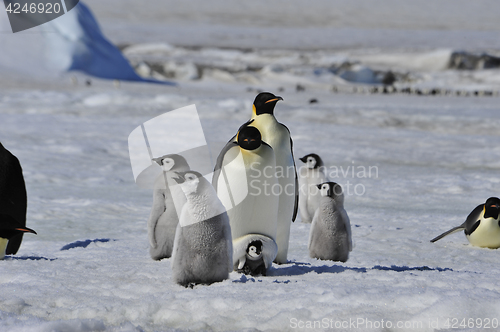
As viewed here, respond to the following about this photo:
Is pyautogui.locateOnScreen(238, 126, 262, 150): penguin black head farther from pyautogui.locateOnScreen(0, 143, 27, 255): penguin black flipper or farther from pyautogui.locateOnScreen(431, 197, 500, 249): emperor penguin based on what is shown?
pyautogui.locateOnScreen(431, 197, 500, 249): emperor penguin

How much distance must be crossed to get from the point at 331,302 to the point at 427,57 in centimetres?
3787

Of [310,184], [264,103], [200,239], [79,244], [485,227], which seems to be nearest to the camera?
[200,239]

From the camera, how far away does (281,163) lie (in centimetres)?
321

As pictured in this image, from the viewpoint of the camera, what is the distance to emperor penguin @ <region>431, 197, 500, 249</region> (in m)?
3.71

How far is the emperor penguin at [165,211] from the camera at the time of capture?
2.91 m

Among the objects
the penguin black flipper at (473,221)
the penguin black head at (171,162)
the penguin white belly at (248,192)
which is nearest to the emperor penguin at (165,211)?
Answer: the penguin black head at (171,162)

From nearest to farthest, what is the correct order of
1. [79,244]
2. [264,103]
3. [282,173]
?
[282,173] → [264,103] → [79,244]

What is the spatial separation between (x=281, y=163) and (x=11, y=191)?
1581 millimetres

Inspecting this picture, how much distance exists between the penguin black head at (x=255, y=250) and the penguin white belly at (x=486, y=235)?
1845mm

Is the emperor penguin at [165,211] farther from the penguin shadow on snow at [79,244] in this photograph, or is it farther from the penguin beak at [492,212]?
the penguin beak at [492,212]

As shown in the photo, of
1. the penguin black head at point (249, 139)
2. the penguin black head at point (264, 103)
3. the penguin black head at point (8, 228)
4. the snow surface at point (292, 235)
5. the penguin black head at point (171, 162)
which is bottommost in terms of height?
the snow surface at point (292, 235)

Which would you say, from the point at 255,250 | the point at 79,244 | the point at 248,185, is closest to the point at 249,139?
the point at 248,185

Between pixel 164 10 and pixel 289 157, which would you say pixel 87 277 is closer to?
pixel 289 157

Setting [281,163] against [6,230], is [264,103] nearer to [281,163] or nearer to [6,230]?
[281,163]
